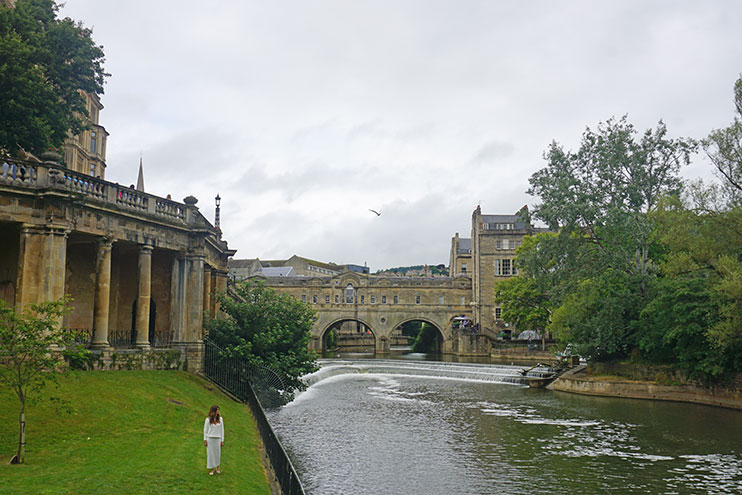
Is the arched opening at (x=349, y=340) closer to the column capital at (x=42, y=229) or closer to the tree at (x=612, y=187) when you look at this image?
the tree at (x=612, y=187)

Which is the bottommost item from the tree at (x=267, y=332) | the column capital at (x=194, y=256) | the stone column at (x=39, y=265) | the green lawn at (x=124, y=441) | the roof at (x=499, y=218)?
the green lawn at (x=124, y=441)

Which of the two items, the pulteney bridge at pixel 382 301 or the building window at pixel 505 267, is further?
the building window at pixel 505 267

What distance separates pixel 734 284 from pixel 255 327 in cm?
1928

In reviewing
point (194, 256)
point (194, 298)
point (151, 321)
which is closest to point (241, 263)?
point (151, 321)

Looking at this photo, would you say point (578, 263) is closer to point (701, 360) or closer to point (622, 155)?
point (622, 155)

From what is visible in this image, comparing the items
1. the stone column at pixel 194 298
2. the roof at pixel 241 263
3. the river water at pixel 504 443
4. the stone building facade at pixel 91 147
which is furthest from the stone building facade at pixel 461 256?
the stone column at pixel 194 298

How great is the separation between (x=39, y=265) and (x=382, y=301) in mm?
63659

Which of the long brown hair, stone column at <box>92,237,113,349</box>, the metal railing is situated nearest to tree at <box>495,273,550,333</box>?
the metal railing

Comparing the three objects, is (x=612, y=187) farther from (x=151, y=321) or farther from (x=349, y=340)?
(x=349, y=340)

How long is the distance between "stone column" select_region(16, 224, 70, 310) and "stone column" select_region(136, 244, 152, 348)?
11.7ft

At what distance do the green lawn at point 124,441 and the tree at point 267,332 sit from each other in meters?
4.11

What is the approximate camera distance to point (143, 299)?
803 inches

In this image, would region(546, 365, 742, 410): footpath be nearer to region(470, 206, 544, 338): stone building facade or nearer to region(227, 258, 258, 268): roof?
region(470, 206, 544, 338): stone building facade

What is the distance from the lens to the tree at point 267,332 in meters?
23.3
